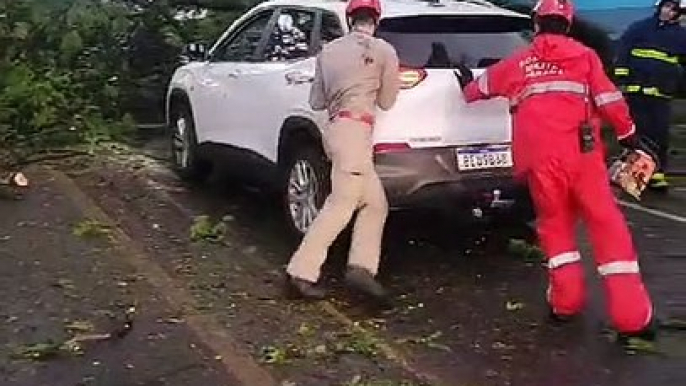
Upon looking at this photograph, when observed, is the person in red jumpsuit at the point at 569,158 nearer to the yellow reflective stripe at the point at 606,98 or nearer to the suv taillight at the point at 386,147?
the yellow reflective stripe at the point at 606,98

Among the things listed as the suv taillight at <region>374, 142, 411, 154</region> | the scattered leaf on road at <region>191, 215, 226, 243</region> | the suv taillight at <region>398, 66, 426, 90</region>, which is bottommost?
the scattered leaf on road at <region>191, 215, 226, 243</region>

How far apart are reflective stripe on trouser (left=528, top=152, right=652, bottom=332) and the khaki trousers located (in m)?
1.00

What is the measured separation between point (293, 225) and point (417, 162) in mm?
1316

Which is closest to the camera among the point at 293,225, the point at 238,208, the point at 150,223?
the point at 293,225

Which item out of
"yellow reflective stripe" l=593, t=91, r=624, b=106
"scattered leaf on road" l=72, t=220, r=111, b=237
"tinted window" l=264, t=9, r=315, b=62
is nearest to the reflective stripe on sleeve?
"yellow reflective stripe" l=593, t=91, r=624, b=106

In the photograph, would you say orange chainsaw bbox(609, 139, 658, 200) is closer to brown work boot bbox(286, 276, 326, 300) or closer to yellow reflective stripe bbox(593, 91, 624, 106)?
yellow reflective stripe bbox(593, 91, 624, 106)

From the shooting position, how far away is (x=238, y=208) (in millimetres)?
10578

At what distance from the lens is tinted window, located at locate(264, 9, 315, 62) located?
9180 mm

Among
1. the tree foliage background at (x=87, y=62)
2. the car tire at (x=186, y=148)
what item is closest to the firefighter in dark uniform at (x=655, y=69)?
the car tire at (x=186, y=148)

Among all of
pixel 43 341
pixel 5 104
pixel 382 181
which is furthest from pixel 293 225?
pixel 5 104

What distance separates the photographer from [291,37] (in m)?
9.44

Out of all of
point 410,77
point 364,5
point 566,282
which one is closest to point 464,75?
point 410,77

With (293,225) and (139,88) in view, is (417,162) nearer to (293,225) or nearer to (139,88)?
(293,225)

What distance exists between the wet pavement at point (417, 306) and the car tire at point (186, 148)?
1.89 feet
